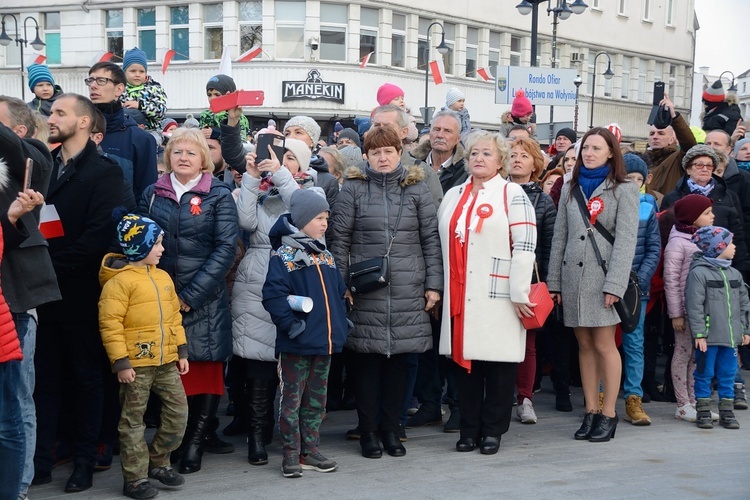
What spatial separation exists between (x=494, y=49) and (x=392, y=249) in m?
34.1

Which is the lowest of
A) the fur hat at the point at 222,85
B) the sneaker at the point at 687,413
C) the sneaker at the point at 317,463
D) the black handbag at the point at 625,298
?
the sneaker at the point at 687,413

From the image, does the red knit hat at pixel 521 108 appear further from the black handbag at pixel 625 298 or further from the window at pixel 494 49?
the window at pixel 494 49

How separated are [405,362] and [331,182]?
143cm

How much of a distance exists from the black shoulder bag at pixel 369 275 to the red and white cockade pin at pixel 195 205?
3.62ft

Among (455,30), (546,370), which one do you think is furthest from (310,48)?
(546,370)

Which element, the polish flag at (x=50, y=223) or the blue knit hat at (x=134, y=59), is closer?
the polish flag at (x=50, y=223)

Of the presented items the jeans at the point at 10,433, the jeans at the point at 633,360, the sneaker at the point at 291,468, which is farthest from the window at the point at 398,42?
the jeans at the point at 10,433

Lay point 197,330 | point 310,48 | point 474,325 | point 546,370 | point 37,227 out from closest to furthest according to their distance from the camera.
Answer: point 37,227 → point 197,330 → point 474,325 → point 546,370 → point 310,48

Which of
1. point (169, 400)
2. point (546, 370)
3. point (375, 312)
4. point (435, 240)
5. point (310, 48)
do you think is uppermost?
point (310, 48)

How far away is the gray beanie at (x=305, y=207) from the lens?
5.93 metres

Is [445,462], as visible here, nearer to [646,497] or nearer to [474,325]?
[474,325]

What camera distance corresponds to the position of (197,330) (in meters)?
5.98

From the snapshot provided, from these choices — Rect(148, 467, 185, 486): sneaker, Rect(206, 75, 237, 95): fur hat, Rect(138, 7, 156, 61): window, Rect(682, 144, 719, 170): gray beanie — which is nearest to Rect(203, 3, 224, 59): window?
Rect(138, 7, 156, 61): window

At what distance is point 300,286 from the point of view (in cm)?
587
